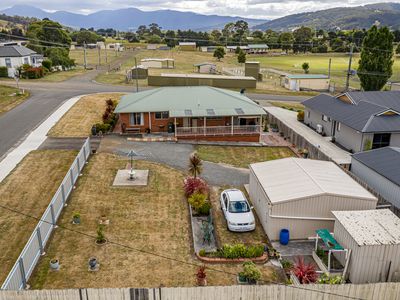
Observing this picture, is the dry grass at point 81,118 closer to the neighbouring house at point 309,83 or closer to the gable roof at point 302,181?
the gable roof at point 302,181

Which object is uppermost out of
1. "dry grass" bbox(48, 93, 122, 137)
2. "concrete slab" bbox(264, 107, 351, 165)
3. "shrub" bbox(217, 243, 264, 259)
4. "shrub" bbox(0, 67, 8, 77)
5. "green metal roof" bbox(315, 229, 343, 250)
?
"shrub" bbox(0, 67, 8, 77)

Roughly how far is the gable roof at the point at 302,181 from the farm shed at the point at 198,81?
41.9 m

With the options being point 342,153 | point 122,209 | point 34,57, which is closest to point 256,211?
point 122,209

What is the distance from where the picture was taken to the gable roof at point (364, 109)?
30688 millimetres

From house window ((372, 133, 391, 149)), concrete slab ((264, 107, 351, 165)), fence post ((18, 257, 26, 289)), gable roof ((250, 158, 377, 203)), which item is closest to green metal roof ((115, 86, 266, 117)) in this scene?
concrete slab ((264, 107, 351, 165))

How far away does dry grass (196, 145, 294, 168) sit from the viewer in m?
30.5

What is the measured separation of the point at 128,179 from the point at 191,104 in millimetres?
14105

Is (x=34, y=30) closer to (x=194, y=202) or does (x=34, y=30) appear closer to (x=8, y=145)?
(x=8, y=145)

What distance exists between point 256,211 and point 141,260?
762 cm

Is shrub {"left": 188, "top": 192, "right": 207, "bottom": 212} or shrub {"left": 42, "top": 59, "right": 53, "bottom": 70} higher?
shrub {"left": 42, "top": 59, "right": 53, "bottom": 70}

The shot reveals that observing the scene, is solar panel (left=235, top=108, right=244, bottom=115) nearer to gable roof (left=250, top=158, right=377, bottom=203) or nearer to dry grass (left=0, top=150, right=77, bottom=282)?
gable roof (left=250, top=158, right=377, bottom=203)

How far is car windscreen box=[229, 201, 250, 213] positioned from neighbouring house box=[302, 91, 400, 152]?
1489cm

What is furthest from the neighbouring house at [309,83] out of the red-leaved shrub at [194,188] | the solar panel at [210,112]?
the red-leaved shrub at [194,188]

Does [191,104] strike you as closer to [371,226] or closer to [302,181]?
[302,181]
